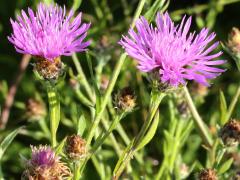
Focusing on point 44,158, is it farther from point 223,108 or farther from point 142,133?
point 223,108

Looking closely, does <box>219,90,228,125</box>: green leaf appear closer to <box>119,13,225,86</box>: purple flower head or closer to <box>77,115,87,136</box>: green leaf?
<box>119,13,225,86</box>: purple flower head

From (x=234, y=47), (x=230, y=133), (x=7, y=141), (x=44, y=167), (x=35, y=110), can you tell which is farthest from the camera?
(x=35, y=110)

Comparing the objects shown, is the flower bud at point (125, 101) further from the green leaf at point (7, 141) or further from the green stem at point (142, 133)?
the green leaf at point (7, 141)

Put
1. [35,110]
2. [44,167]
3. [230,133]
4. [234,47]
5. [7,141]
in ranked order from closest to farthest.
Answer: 1. [44,167]
2. [7,141]
3. [230,133]
4. [234,47]
5. [35,110]

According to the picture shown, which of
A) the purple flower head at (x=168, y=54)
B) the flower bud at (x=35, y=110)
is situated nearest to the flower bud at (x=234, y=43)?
the purple flower head at (x=168, y=54)

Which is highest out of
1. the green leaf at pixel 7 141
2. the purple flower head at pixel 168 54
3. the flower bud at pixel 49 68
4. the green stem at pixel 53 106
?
the purple flower head at pixel 168 54

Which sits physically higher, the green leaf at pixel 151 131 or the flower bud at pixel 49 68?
the flower bud at pixel 49 68

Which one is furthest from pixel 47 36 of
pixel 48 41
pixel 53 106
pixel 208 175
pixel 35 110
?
pixel 35 110

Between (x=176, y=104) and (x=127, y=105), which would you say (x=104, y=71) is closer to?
(x=176, y=104)

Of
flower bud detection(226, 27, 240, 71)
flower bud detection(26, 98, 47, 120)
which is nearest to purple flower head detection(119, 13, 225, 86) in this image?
flower bud detection(226, 27, 240, 71)
